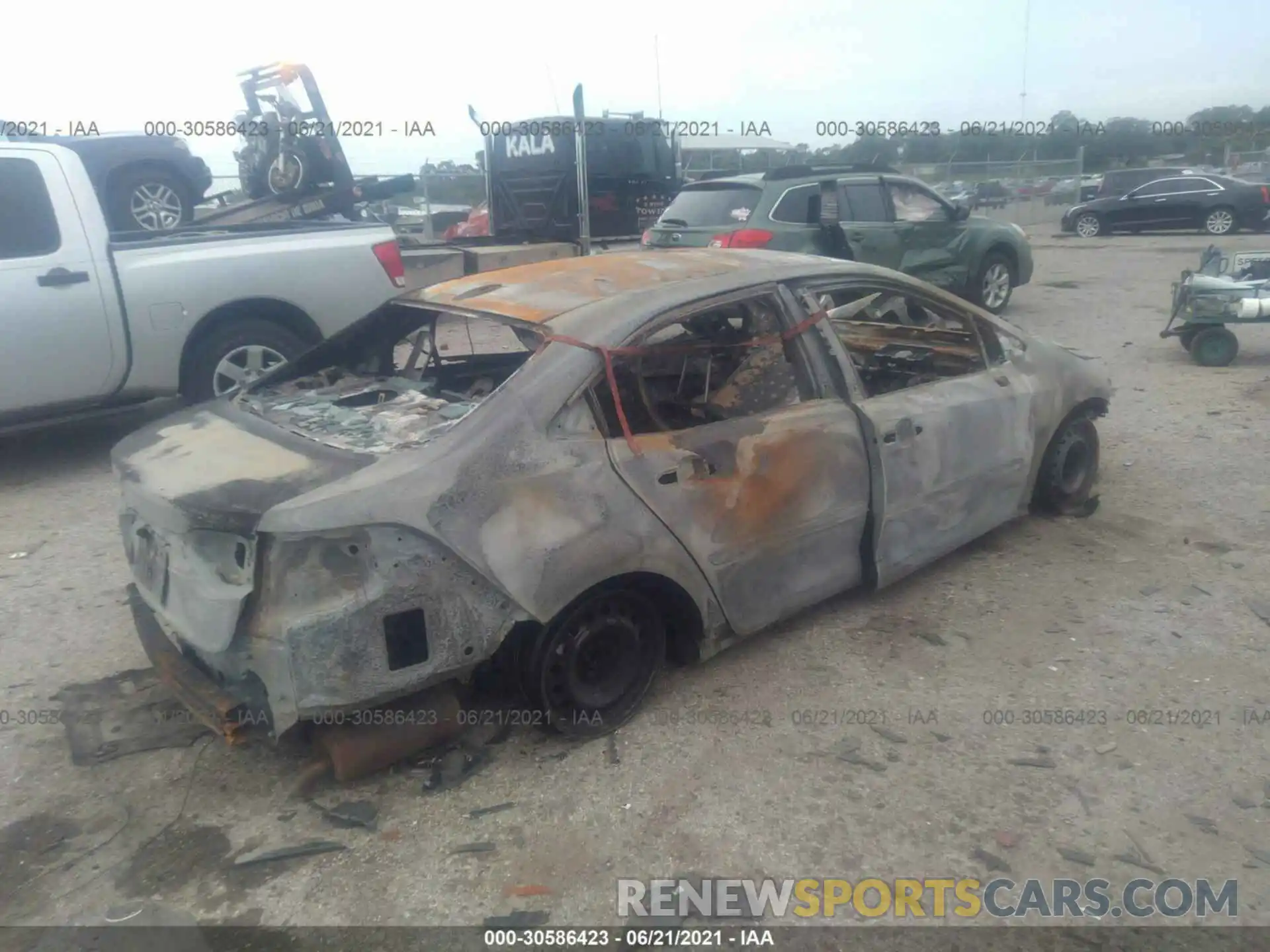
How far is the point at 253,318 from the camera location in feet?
21.1

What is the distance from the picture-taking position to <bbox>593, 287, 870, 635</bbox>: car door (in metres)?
3.23

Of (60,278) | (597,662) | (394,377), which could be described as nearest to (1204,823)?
(597,662)

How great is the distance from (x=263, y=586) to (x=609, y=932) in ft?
4.27

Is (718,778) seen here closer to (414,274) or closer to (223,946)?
(223,946)

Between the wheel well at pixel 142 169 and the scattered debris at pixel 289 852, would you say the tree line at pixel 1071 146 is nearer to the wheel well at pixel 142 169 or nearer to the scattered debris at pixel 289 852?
the wheel well at pixel 142 169

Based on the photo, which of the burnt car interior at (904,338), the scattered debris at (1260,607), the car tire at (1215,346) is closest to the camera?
the scattered debris at (1260,607)

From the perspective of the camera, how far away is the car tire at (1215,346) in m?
8.31

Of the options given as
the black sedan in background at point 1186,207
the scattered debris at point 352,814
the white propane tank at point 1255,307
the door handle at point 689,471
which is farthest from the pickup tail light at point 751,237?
the black sedan in background at point 1186,207

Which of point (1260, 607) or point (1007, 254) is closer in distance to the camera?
point (1260, 607)

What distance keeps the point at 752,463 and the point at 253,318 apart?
14.2 ft

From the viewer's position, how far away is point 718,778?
9.96ft

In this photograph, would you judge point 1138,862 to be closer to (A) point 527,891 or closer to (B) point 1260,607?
(A) point 527,891

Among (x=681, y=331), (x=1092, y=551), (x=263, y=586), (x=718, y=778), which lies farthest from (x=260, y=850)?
(x=1092, y=551)

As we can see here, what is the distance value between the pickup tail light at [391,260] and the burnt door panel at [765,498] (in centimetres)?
417
